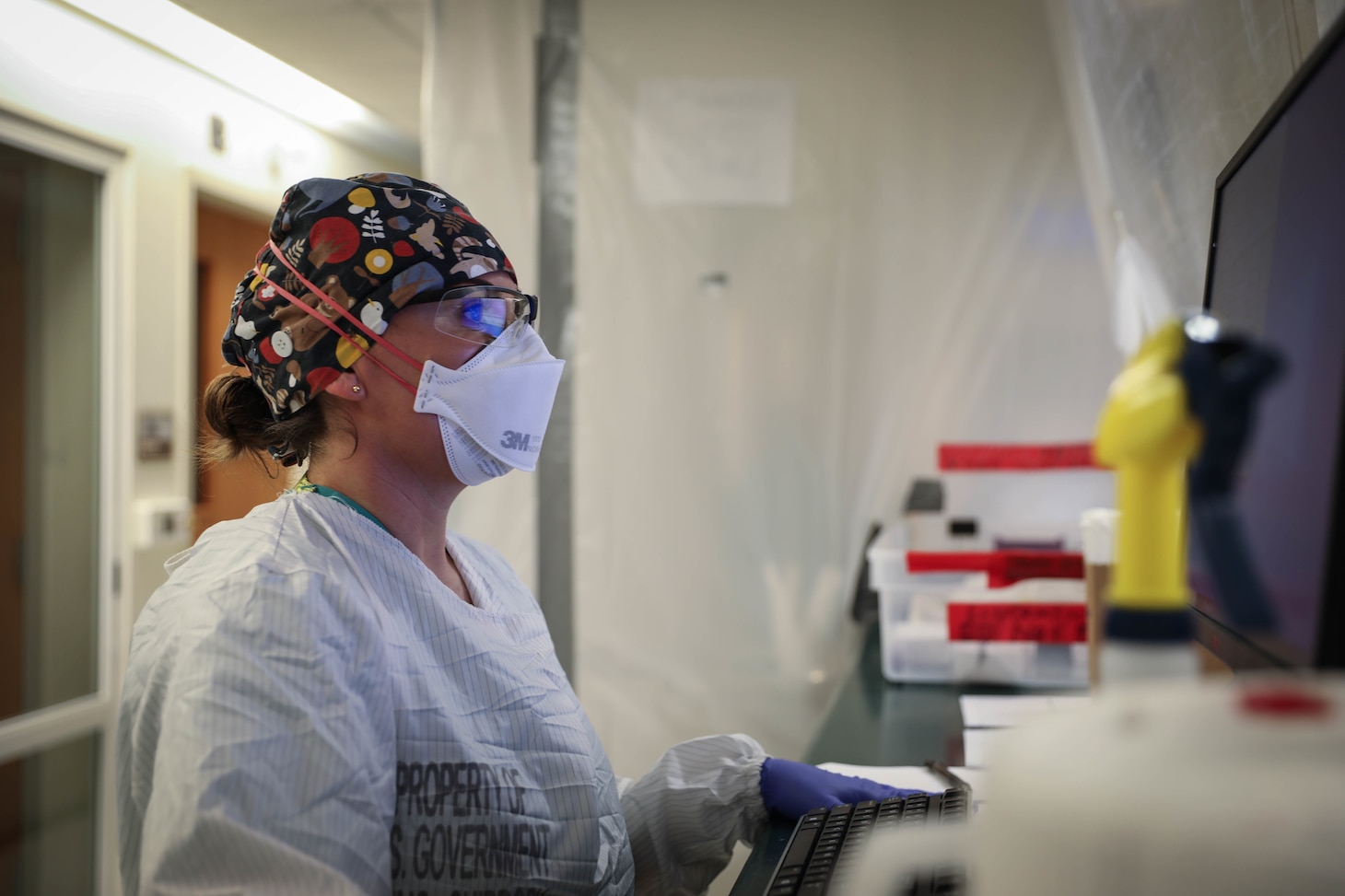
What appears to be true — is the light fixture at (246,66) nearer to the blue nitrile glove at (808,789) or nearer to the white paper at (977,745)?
the blue nitrile glove at (808,789)

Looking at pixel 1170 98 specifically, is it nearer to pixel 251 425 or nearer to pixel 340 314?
pixel 340 314

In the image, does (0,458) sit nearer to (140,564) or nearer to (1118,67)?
(140,564)

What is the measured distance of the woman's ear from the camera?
99 centimetres

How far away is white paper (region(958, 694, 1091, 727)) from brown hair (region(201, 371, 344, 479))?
1.04 meters

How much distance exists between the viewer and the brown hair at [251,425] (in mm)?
1020

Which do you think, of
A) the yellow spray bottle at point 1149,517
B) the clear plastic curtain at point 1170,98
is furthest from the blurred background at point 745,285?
the yellow spray bottle at point 1149,517

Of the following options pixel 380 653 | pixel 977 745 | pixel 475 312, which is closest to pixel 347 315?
pixel 475 312

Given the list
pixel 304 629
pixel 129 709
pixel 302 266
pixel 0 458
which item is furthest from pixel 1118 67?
pixel 0 458

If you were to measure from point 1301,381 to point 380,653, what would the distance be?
2.29 ft

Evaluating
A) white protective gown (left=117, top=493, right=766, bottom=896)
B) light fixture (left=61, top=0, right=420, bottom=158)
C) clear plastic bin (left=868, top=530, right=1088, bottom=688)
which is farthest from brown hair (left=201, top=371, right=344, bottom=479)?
clear plastic bin (left=868, top=530, right=1088, bottom=688)

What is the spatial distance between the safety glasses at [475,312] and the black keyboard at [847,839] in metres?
0.61

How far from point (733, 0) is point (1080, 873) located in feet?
→ 6.93

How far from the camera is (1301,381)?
0.53 meters

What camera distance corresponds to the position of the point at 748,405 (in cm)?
218
